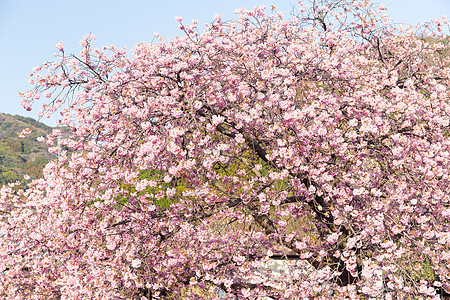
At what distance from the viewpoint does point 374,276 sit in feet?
16.6

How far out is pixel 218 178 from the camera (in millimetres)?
5645

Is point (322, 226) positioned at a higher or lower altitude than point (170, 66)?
lower

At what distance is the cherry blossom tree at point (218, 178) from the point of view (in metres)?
4.96

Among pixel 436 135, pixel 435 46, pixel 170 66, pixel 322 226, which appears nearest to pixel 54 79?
pixel 170 66

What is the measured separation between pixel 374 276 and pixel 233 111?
311 centimetres

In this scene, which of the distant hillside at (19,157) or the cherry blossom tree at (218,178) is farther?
the distant hillside at (19,157)

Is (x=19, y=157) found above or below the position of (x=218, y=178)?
above

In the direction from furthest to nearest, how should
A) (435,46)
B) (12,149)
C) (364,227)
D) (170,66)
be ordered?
(12,149) < (435,46) < (170,66) < (364,227)

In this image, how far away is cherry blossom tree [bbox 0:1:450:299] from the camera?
496 centimetres

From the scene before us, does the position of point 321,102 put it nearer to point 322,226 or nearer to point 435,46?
point 322,226

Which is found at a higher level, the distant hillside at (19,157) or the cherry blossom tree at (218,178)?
the distant hillside at (19,157)

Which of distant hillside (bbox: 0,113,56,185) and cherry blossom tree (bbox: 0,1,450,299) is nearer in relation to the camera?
cherry blossom tree (bbox: 0,1,450,299)

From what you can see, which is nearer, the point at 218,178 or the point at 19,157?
the point at 218,178

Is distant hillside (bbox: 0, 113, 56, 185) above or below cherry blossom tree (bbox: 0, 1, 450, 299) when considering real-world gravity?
above
